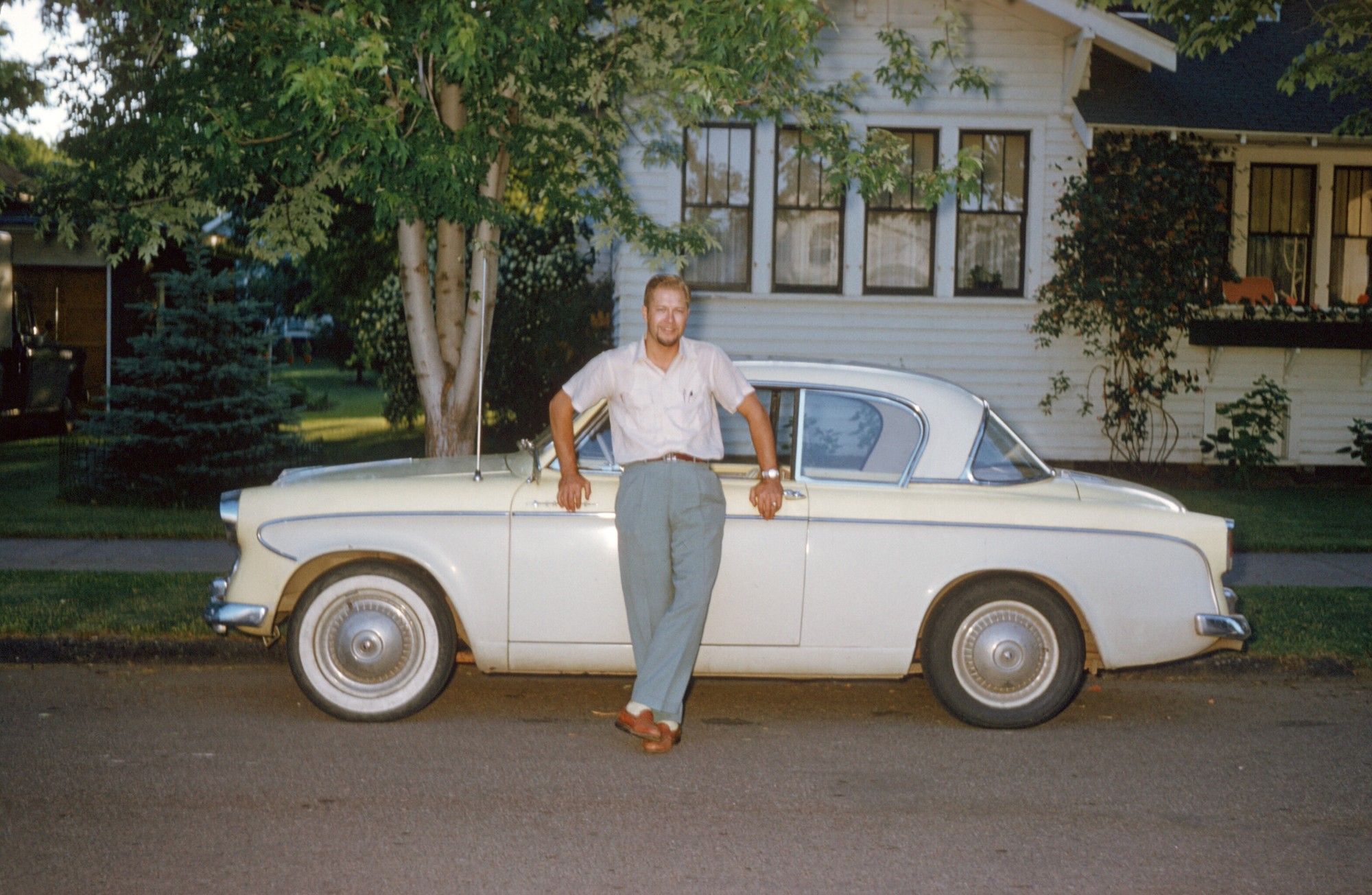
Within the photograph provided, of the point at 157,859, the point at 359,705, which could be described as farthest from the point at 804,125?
the point at 157,859

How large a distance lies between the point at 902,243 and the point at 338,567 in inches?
412

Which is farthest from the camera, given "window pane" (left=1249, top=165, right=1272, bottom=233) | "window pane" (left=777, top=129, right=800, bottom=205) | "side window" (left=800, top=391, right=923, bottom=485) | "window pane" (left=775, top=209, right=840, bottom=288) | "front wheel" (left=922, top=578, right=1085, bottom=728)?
"window pane" (left=1249, top=165, right=1272, bottom=233)

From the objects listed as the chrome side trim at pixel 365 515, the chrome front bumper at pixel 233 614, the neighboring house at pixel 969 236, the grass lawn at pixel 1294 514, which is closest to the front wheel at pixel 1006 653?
the chrome side trim at pixel 365 515

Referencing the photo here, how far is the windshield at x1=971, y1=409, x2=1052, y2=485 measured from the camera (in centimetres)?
677

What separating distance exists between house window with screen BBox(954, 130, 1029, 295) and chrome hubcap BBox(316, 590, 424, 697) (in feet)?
34.5

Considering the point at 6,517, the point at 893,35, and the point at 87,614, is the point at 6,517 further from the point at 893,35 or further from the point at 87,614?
the point at 893,35

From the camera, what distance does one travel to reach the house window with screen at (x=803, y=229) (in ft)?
52.0

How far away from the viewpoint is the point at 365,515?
655 centimetres

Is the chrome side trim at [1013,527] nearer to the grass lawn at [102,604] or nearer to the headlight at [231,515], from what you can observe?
the headlight at [231,515]

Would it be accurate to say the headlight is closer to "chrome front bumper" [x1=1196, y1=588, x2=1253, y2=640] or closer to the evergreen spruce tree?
"chrome front bumper" [x1=1196, y1=588, x2=1253, y2=640]

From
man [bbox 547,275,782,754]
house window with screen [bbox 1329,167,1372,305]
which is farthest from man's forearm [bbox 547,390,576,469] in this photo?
house window with screen [bbox 1329,167,1372,305]

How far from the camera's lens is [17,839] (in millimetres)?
4969

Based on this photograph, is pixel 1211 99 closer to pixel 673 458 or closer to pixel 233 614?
pixel 673 458

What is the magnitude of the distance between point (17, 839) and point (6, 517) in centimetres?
850
